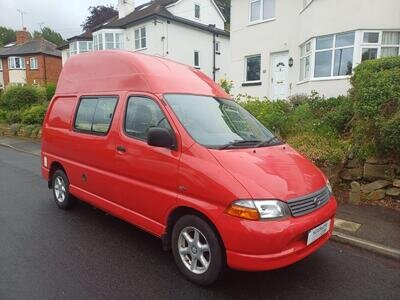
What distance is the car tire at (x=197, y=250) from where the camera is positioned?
3436 millimetres

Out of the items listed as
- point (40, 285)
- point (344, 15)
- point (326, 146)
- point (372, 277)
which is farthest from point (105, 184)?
point (344, 15)

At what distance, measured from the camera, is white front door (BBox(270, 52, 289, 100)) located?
17567mm

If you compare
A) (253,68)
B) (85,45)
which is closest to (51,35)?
(85,45)

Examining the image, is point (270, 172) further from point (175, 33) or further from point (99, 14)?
point (99, 14)

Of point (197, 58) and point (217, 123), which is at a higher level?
point (197, 58)

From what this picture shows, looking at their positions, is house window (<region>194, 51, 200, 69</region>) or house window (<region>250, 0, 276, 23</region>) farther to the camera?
house window (<region>194, 51, 200, 69</region>)

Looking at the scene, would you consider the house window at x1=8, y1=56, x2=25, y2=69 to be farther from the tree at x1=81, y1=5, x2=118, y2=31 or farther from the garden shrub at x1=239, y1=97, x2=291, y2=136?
the garden shrub at x1=239, y1=97, x2=291, y2=136

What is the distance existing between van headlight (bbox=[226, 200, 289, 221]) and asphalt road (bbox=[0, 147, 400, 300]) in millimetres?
869

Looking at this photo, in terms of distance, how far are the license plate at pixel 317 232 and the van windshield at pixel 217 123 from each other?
1.10 metres

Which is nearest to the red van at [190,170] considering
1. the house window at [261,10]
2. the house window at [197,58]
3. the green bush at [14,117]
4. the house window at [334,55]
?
the house window at [334,55]

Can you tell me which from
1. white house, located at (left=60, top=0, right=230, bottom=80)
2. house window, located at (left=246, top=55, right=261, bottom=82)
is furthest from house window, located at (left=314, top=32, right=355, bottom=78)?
white house, located at (left=60, top=0, right=230, bottom=80)

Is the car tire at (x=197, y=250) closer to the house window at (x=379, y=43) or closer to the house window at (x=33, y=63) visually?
the house window at (x=379, y=43)

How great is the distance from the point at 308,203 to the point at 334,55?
12.0 metres

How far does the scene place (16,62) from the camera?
151 ft
